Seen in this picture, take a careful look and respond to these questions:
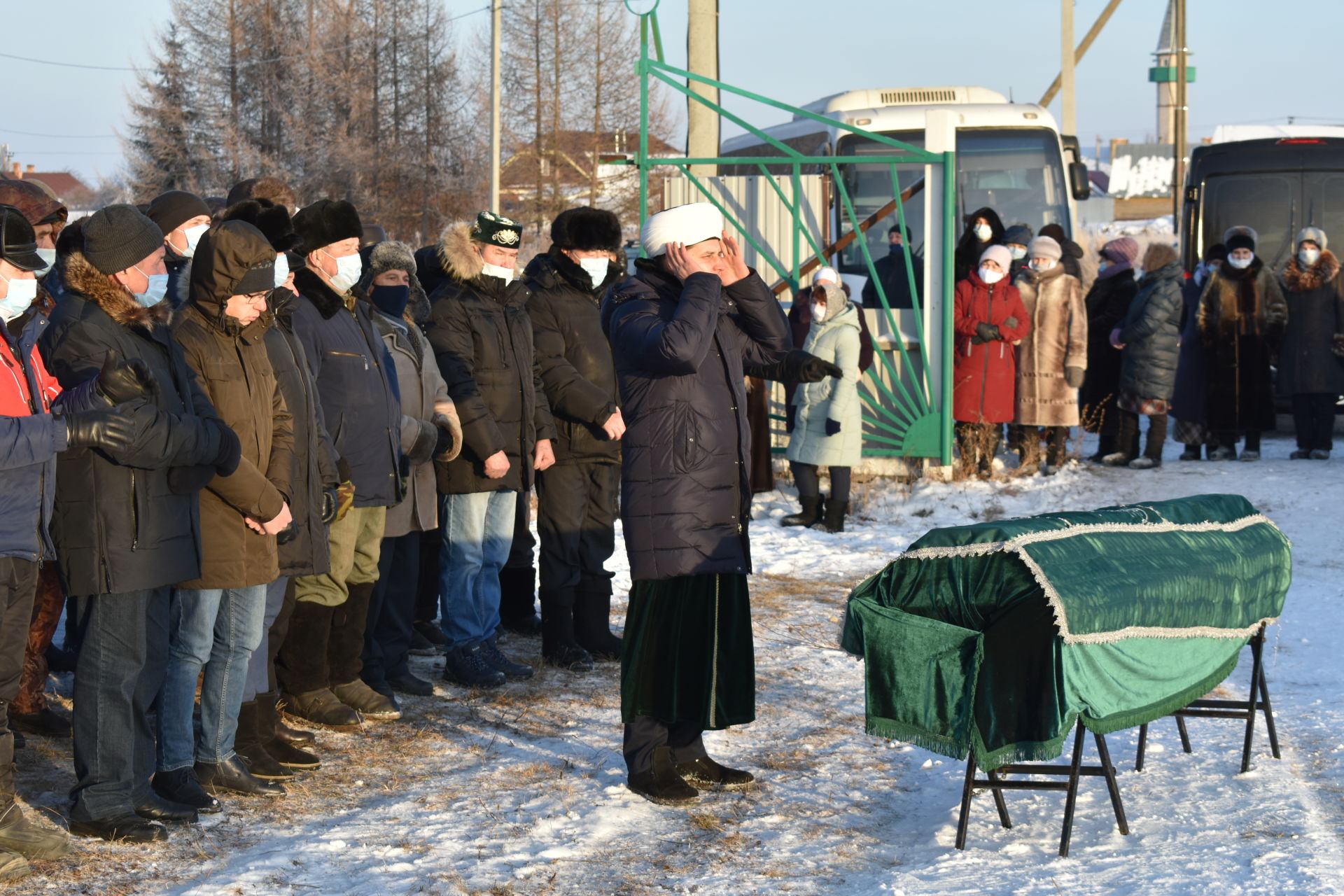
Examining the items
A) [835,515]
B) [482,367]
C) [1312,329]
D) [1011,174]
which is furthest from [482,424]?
[1011,174]

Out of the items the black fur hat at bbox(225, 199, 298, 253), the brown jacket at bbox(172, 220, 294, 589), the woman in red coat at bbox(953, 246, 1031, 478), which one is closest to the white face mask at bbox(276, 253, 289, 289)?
the black fur hat at bbox(225, 199, 298, 253)

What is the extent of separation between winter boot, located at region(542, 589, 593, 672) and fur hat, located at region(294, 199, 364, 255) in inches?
77.4

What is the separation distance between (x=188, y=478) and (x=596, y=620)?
9.32ft

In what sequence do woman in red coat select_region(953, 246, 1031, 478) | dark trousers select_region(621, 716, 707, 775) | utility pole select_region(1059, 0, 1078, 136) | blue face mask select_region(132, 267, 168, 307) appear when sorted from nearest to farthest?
1. blue face mask select_region(132, 267, 168, 307)
2. dark trousers select_region(621, 716, 707, 775)
3. woman in red coat select_region(953, 246, 1031, 478)
4. utility pole select_region(1059, 0, 1078, 136)

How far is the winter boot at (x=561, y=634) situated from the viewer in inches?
266

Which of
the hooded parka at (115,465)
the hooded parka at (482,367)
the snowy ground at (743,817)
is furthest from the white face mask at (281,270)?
the snowy ground at (743,817)

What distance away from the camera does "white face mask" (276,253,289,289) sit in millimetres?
4977

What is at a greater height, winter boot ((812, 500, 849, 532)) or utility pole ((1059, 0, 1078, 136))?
utility pole ((1059, 0, 1078, 136))

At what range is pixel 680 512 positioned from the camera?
15.8 feet

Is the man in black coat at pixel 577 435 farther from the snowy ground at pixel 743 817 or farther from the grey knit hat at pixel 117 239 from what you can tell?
the grey knit hat at pixel 117 239

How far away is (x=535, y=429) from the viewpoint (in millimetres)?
6582

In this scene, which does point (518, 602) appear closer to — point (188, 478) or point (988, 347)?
point (188, 478)

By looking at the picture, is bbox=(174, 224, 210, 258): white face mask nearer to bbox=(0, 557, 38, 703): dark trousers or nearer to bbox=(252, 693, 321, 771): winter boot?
bbox=(252, 693, 321, 771): winter boot

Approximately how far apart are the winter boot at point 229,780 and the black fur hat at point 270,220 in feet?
5.46
